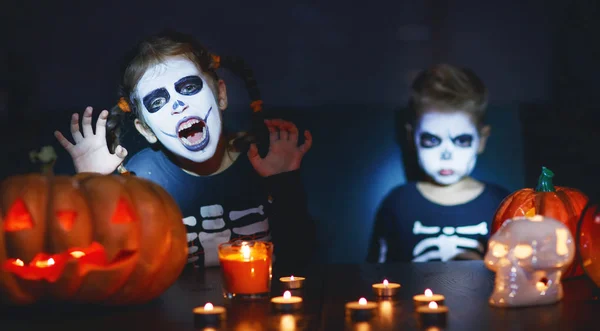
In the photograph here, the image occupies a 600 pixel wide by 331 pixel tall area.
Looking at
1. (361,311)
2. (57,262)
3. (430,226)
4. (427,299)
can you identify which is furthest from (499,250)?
(430,226)

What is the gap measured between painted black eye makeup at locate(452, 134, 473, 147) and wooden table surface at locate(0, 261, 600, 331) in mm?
851

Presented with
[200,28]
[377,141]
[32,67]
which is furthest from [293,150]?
[32,67]

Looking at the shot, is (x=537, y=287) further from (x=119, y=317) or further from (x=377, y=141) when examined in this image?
(x=377, y=141)

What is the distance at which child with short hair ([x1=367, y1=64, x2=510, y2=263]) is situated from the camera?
2643 mm

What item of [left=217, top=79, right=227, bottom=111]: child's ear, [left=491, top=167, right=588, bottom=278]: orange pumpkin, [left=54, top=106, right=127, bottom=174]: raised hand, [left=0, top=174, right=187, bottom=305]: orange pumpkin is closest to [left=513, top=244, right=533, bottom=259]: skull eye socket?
[left=491, top=167, right=588, bottom=278]: orange pumpkin

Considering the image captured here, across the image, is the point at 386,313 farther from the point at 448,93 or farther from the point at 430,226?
the point at 448,93

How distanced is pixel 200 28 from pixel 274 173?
564mm

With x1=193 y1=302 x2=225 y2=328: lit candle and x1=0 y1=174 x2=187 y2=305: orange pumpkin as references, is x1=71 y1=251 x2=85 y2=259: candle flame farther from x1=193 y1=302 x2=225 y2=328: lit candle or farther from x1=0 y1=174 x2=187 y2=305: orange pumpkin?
x1=193 y1=302 x2=225 y2=328: lit candle

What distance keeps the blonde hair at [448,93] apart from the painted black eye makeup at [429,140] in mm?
67

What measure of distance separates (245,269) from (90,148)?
1.12 m

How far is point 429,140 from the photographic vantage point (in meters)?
2.65

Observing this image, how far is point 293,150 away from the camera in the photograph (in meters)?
2.61

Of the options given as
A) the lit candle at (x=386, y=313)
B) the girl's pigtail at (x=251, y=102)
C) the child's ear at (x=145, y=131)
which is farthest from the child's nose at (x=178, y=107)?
the lit candle at (x=386, y=313)

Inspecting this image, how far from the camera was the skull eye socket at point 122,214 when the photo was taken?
1476mm
